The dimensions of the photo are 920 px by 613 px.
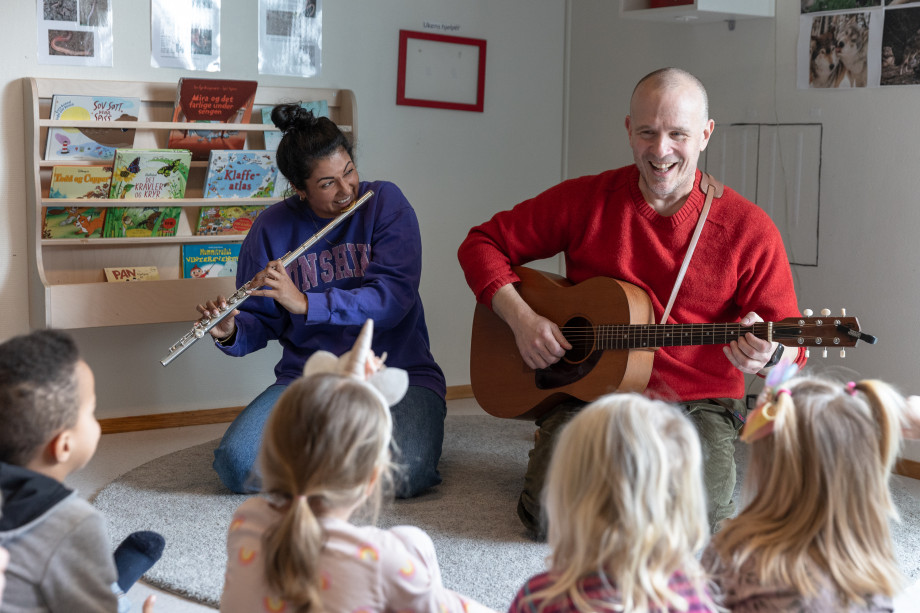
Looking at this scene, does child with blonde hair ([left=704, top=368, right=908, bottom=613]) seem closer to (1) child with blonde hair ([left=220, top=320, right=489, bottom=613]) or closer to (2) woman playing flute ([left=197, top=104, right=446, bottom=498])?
(1) child with blonde hair ([left=220, top=320, right=489, bottom=613])

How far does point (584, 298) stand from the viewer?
7.09ft

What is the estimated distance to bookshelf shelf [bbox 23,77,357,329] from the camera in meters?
2.70

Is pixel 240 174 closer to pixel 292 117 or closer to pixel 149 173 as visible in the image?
pixel 149 173

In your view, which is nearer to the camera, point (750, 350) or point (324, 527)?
point (324, 527)

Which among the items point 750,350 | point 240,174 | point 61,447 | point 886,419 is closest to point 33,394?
point 61,447

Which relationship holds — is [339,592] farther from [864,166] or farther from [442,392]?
[864,166]

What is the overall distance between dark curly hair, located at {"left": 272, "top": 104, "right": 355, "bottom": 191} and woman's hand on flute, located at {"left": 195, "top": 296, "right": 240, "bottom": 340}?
366 millimetres

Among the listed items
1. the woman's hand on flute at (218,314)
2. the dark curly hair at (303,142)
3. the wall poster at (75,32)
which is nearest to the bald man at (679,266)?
the dark curly hair at (303,142)

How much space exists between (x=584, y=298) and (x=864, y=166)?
1.01 metres

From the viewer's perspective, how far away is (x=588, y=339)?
2.13m

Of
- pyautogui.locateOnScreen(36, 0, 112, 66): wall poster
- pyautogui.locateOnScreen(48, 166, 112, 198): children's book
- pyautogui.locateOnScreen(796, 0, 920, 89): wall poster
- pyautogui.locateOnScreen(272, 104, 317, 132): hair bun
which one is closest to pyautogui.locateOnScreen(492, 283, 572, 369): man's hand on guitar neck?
pyautogui.locateOnScreen(272, 104, 317, 132): hair bun

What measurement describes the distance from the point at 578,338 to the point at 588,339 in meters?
0.03

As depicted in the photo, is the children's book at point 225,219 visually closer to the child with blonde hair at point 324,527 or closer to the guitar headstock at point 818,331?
the guitar headstock at point 818,331

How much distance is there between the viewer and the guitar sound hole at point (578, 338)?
2125 millimetres
